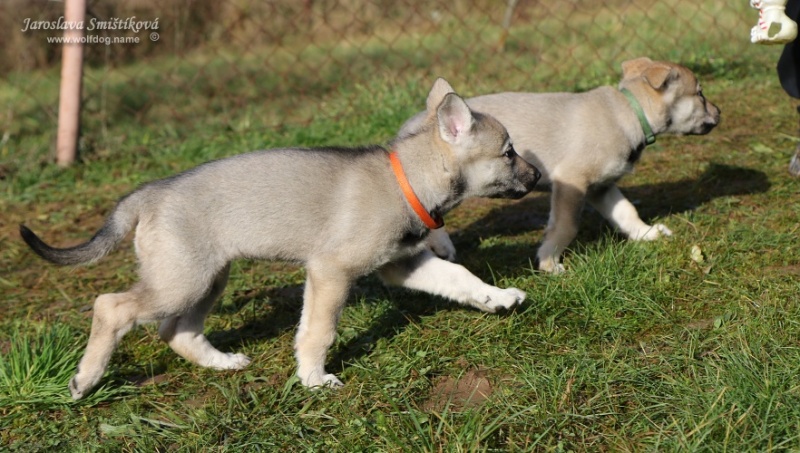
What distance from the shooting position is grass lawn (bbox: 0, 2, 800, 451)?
3064 millimetres

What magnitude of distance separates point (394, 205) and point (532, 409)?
112 centimetres

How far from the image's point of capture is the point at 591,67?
829cm

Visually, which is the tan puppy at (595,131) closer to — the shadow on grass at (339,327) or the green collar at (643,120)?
the green collar at (643,120)

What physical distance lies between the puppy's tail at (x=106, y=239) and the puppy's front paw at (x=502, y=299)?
5.25 ft

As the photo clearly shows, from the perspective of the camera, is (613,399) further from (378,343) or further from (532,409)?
(378,343)

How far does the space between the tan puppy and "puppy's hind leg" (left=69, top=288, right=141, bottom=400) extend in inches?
73.0

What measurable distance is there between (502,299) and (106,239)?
69.4 inches

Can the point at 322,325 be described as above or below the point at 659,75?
below

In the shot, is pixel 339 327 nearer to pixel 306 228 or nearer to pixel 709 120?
pixel 306 228

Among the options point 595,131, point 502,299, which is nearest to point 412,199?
point 502,299

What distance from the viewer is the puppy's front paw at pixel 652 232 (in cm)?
476

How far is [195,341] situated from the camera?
3973mm

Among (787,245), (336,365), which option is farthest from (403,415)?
(787,245)

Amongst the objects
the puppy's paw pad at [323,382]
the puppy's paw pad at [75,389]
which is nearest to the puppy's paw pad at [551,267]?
the puppy's paw pad at [323,382]
